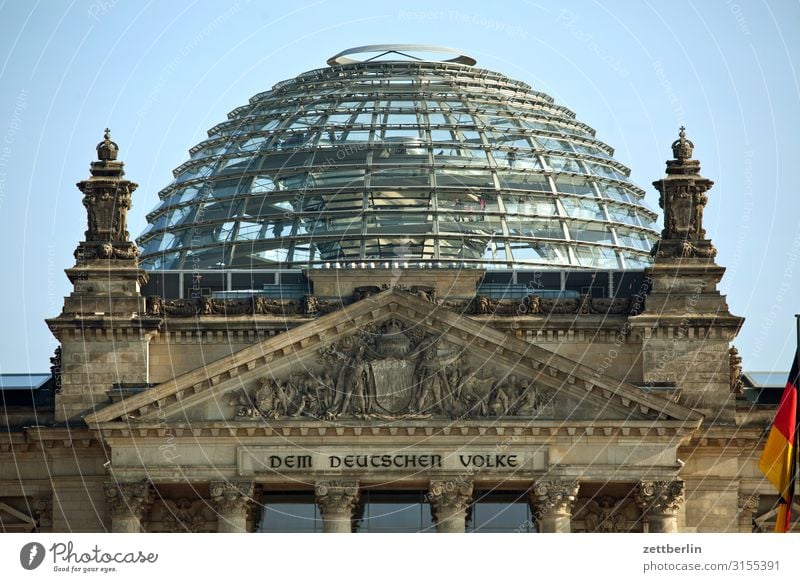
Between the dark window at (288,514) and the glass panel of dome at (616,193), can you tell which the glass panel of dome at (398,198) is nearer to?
the glass panel of dome at (616,193)

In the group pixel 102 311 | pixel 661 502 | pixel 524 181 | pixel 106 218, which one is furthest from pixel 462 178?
pixel 661 502

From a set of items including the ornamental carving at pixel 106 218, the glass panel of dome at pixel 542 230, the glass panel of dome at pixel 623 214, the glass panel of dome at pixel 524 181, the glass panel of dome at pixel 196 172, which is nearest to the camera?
the ornamental carving at pixel 106 218

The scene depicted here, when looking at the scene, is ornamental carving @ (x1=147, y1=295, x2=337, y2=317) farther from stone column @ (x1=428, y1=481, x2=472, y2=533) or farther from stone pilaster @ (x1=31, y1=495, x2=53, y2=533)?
stone column @ (x1=428, y1=481, x2=472, y2=533)

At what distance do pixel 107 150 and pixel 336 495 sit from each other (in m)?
15.7

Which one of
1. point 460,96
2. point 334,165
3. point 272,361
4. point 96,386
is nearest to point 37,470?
point 96,386

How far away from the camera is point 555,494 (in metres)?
92.1

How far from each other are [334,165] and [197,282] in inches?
405

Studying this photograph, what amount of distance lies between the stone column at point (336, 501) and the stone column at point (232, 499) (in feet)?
7.55

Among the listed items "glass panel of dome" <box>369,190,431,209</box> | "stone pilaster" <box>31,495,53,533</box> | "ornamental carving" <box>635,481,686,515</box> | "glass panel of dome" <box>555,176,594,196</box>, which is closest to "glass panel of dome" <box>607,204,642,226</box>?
"glass panel of dome" <box>555,176,594,196</box>

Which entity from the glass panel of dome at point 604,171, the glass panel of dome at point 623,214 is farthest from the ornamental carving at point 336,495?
the glass panel of dome at point 604,171

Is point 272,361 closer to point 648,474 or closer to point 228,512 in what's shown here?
point 228,512

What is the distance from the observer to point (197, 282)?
4028 inches

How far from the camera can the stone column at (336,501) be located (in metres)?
91.8

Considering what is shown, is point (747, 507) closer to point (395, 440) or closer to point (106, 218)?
point (395, 440)
